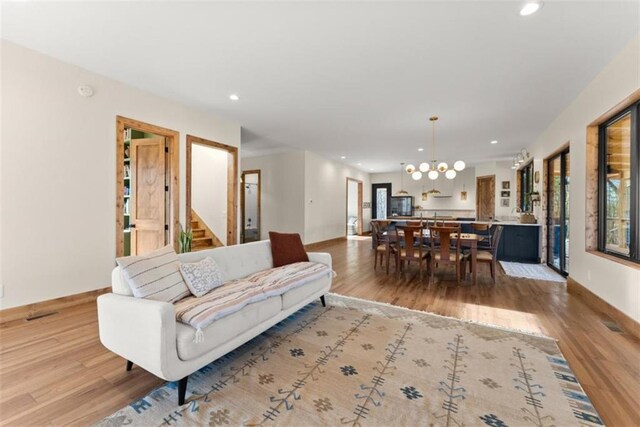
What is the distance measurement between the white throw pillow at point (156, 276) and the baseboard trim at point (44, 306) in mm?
1914

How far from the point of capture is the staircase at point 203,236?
5946mm

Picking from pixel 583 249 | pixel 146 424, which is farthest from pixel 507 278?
pixel 146 424

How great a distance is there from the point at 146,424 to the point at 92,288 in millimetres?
2654

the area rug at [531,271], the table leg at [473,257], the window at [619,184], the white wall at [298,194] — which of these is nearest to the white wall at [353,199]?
the white wall at [298,194]

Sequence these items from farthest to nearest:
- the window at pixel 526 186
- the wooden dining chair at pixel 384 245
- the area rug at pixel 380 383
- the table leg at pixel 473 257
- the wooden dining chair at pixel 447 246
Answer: the window at pixel 526 186, the wooden dining chair at pixel 384 245, the table leg at pixel 473 257, the wooden dining chair at pixel 447 246, the area rug at pixel 380 383

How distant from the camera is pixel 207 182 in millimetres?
6305

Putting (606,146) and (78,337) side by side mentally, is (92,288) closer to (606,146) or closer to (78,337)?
(78,337)

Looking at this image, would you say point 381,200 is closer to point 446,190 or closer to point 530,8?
point 446,190

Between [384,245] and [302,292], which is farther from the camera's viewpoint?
[384,245]

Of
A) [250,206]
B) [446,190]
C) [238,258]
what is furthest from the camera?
[446,190]

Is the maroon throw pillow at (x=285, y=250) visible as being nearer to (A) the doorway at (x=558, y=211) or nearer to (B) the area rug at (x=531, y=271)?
(B) the area rug at (x=531, y=271)

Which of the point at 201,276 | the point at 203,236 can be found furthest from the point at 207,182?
the point at 201,276

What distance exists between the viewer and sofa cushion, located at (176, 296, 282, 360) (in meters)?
1.63

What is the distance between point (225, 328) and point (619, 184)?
4.37 meters
